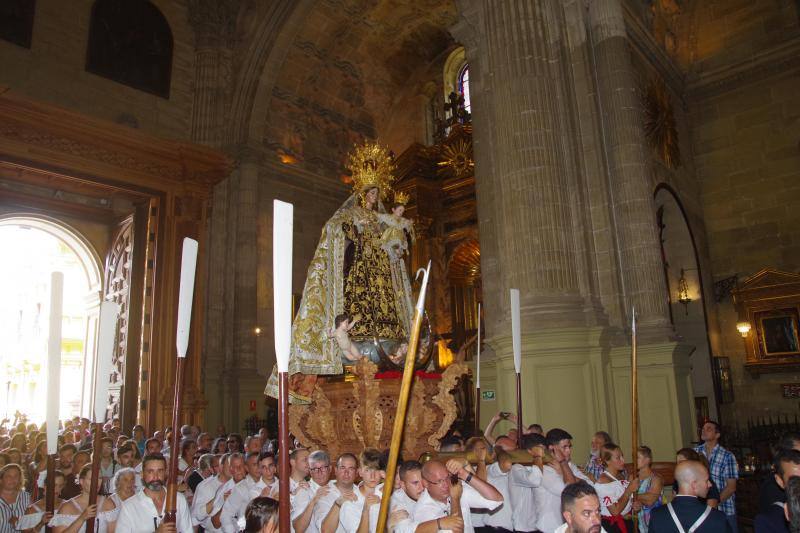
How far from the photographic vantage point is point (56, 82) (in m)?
13.3

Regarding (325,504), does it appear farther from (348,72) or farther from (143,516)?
(348,72)

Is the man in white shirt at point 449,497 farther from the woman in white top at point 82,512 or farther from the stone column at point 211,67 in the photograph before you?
the stone column at point 211,67

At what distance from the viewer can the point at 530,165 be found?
8.56 meters

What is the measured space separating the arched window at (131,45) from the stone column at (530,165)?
8855mm

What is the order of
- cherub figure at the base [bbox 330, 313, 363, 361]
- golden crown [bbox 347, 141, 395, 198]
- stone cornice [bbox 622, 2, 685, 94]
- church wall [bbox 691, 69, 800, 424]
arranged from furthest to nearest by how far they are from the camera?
church wall [bbox 691, 69, 800, 424] < stone cornice [bbox 622, 2, 685, 94] < golden crown [bbox 347, 141, 395, 198] < cherub figure at the base [bbox 330, 313, 363, 361]

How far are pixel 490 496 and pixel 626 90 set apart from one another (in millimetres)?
Answer: 8146

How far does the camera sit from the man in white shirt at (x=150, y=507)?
4145 mm

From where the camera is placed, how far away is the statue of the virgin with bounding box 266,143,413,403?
5.58 m

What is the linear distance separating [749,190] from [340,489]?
14.3m

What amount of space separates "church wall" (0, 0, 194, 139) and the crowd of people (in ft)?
30.7

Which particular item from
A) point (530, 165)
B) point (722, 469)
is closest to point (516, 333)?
point (722, 469)

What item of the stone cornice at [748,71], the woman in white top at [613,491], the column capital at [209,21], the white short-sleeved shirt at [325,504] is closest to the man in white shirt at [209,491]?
the white short-sleeved shirt at [325,504]

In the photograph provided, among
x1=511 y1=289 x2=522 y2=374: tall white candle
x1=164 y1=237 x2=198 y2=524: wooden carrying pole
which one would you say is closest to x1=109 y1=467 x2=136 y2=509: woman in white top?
x1=164 y1=237 x2=198 y2=524: wooden carrying pole

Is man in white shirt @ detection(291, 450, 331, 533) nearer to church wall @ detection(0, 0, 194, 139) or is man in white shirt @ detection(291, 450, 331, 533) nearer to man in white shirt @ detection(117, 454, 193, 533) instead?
man in white shirt @ detection(117, 454, 193, 533)
